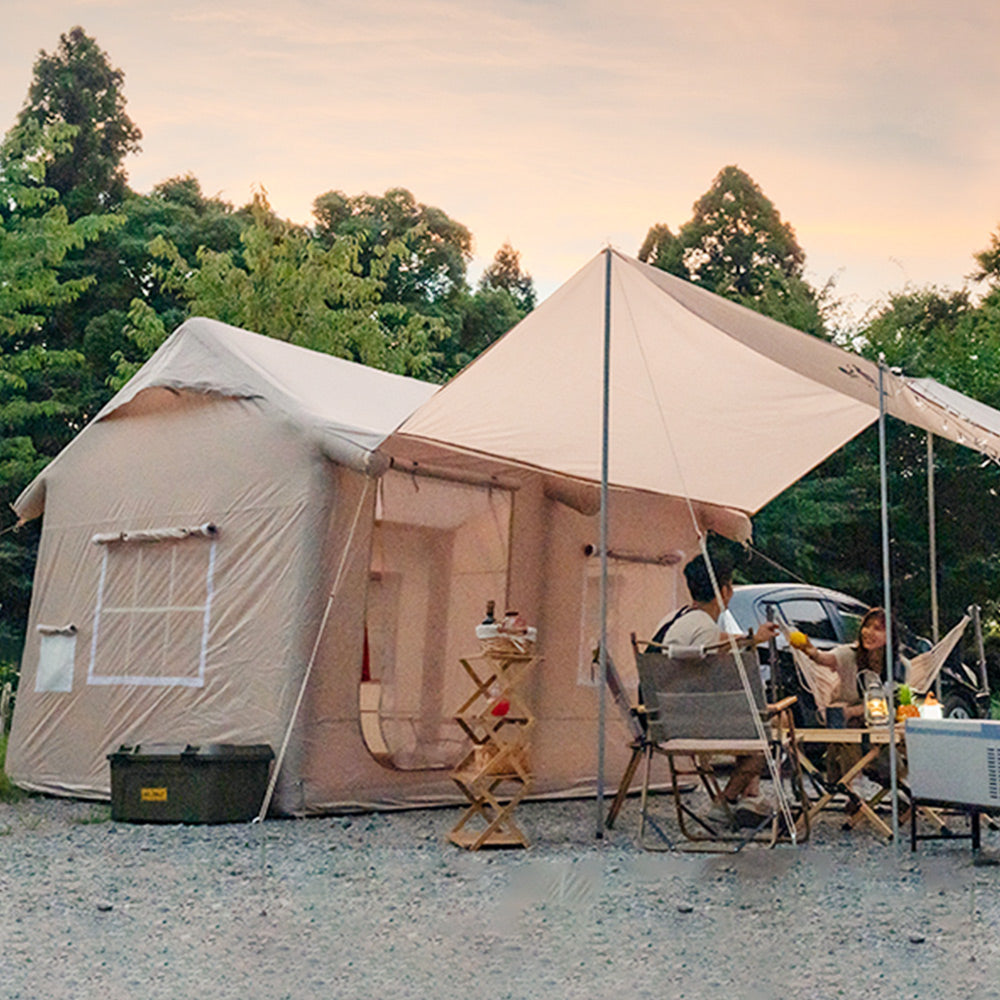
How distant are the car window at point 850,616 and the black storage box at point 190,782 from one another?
4.50m

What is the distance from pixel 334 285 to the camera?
1343 cm

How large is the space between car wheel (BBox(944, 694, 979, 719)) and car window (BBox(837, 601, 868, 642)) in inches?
41.9

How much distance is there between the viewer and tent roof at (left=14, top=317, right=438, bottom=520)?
6066 mm

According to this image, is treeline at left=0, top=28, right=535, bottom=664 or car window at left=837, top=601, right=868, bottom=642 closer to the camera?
car window at left=837, top=601, right=868, bottom=642

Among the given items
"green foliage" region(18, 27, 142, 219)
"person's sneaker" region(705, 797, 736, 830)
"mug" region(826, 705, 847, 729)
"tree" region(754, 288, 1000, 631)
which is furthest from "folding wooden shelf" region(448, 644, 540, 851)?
"green foliage" region(18, 27, 142, 219)

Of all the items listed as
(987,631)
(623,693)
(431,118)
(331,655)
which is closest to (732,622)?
(623,693)

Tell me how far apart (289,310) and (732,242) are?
12.9m

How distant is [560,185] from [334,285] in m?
5.17

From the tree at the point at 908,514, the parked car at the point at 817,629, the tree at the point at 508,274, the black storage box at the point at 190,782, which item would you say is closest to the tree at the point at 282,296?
the tree at the point at 908,514

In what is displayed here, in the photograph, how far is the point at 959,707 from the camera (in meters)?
7.72

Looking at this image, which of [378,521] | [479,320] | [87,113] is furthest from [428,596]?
[87,113]

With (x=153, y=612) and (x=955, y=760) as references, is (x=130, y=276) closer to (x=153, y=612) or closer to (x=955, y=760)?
(x=153, y=612)

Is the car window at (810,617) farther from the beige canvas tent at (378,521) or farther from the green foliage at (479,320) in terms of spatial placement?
the green foliage at (479,320)

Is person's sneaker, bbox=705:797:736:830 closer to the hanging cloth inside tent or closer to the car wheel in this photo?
the hanging cloth inside tent
